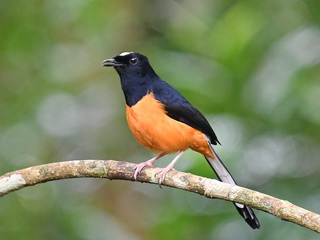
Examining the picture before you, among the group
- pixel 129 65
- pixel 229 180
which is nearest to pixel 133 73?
pixel 129 65

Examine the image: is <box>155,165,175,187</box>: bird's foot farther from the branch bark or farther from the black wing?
the black wing

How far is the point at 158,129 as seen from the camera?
5.42m

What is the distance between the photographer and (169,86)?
5820 millimetres

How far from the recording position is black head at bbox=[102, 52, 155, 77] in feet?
19.2

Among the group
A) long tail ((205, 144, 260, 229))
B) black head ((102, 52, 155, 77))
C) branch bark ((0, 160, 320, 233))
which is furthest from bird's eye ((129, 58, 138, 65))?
branch bark ((0, 160, 320, 233))

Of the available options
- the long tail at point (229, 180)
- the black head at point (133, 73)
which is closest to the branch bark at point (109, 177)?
the long tail at point (229, 180)

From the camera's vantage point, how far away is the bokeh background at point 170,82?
5727mm

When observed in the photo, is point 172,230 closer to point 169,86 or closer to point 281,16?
point 169,86

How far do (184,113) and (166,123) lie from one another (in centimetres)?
18

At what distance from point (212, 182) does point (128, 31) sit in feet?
16.0

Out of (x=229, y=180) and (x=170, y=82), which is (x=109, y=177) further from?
(x=170, y=82)

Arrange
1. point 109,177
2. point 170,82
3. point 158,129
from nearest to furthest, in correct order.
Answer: point 109,177 < point 158,129 < point 170,82

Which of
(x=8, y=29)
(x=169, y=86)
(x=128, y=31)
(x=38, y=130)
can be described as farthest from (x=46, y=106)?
(x=169, y=86)

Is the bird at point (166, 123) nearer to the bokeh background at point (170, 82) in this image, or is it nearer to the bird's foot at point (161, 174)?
the bokeh background at point (170, 82)
